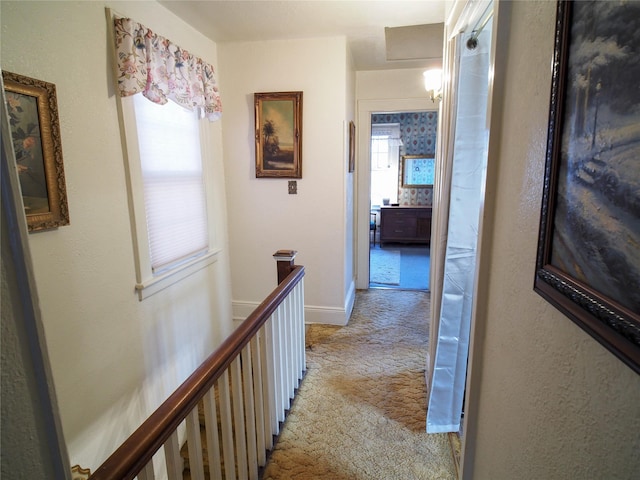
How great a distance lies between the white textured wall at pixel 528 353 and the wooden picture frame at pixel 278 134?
226 centimetres

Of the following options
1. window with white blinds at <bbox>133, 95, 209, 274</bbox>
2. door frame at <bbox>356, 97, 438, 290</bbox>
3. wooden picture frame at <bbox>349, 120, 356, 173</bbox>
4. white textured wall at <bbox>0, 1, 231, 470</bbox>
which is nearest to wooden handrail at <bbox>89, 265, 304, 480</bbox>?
white textured wall at <bbox>0, 1, 231, 470</bbox>

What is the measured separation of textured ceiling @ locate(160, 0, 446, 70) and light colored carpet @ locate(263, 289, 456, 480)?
2.45 meters

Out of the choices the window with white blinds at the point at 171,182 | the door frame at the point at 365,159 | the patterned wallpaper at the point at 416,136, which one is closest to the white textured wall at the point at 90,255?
the window with white blinds at the point at 171,182

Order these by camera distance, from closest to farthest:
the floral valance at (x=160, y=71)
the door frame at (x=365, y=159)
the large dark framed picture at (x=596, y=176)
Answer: the large dark framed picture at (x=596, y=176), the floral valance at (x=160, y=71), the door frame at (x=365, y=159)

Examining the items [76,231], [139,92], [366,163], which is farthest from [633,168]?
[366,163]

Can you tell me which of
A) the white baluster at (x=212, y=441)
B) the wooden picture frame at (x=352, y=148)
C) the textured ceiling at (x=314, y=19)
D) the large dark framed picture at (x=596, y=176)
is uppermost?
the textured ceiling at (x=314, y=19)

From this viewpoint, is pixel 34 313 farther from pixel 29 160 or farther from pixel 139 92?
pixel 139 92

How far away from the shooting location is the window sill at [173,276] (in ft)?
7.06

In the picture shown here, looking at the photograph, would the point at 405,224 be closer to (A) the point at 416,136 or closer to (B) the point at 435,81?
(A) the point at 416,136

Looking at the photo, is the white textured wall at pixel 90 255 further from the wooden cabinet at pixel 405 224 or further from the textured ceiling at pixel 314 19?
the wooden cabinet at pixel 405 224

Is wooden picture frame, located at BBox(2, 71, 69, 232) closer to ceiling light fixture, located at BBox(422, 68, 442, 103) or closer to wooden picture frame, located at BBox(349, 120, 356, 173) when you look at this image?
ceiling light fixture, located at BBox(422, 68, 442, 103)

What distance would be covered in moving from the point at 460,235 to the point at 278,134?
1.94 meters

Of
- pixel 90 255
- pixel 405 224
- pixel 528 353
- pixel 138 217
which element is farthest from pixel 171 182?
pixel 405 224

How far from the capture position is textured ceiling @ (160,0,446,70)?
2.29 m
